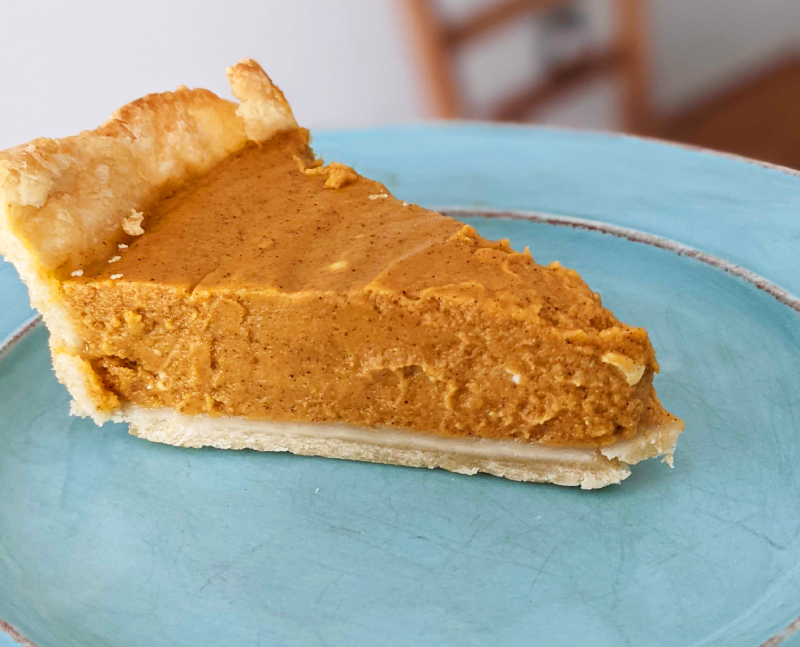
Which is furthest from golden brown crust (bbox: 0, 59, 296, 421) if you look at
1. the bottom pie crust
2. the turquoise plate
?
the turquoise plate

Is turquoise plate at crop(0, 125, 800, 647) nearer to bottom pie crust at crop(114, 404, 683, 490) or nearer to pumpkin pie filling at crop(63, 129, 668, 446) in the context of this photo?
bottom pie crust at crop(114, 404, 683, 490)

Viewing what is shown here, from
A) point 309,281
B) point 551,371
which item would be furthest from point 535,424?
point 309,281

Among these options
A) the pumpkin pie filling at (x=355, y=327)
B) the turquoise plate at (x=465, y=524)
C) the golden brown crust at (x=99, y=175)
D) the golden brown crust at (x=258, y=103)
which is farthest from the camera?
the golden brown crust at (x=258, y=103)

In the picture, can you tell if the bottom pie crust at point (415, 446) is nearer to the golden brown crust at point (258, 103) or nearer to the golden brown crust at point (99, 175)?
the golden brown crust at point (99, 175)

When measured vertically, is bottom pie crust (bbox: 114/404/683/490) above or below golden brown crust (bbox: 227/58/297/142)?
below

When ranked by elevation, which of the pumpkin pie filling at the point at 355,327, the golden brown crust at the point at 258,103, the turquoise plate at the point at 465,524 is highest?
the golden brown crust at the point at 258,103

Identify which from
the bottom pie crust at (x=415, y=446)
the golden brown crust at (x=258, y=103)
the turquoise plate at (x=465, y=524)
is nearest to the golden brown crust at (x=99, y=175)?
the golden brown crust at (x=258, y=103)
